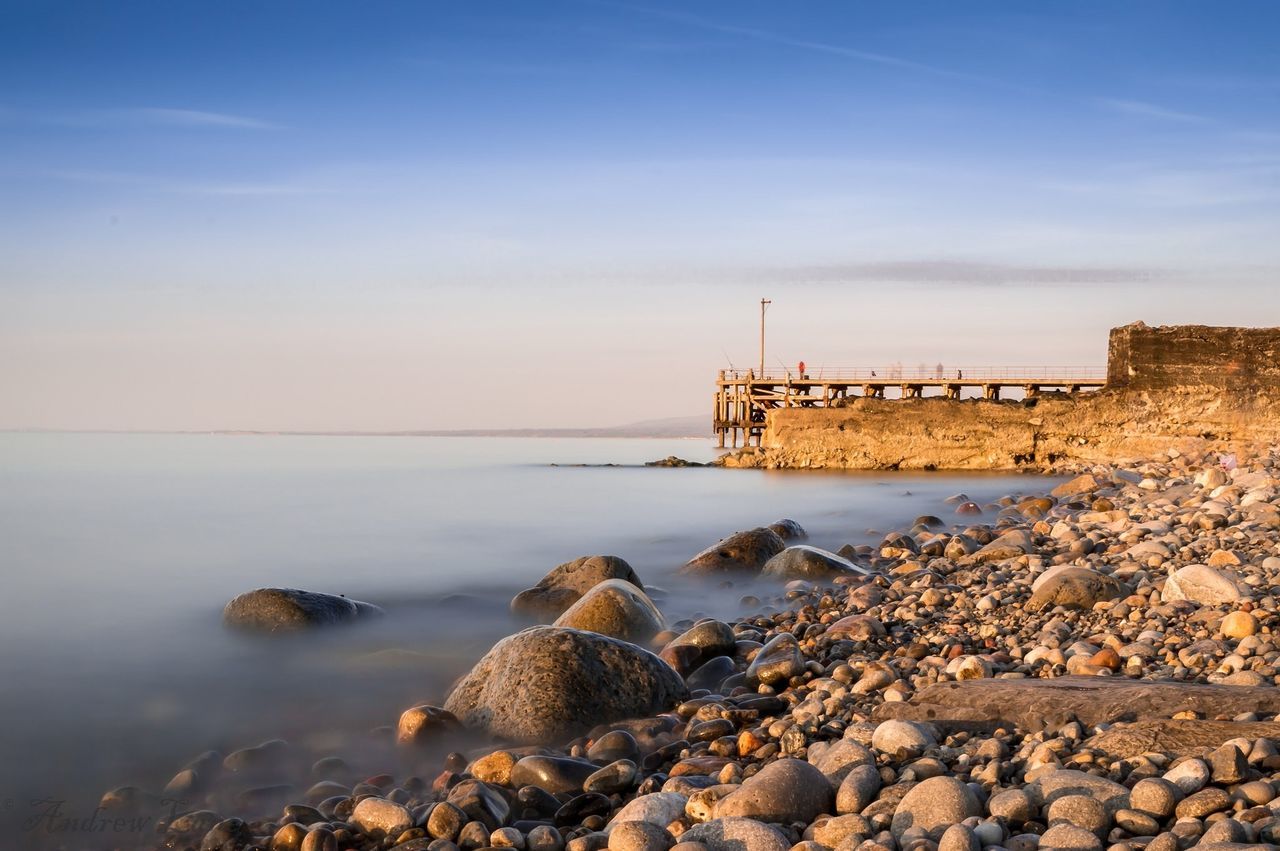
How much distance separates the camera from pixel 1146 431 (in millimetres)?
21406

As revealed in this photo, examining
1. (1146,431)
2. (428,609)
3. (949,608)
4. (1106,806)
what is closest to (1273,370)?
(1146,431)

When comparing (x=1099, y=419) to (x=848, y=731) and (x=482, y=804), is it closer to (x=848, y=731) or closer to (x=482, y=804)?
(x=848, y=731)

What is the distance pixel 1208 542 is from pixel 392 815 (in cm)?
613

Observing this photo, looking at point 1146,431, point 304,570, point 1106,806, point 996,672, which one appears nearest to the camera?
point 1106,806

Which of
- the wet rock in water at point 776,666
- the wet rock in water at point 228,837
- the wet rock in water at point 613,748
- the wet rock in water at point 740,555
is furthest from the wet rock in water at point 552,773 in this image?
the wet rock in water at point 740,555

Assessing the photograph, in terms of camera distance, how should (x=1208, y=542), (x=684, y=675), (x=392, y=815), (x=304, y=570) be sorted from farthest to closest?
(x=304, y=570)
(x=1208, y=542)
(x=684, y=675)
(x=392, y=815)

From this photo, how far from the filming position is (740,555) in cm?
899

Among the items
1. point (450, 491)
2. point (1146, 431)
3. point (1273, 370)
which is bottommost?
point (450, 491)

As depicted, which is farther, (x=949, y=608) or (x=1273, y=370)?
(x=1273, y=370)

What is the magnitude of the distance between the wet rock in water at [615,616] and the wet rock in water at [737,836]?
3.13m

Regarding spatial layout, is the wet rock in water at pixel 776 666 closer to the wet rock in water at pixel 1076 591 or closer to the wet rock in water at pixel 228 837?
the wet rock in water at pixel 1076 591

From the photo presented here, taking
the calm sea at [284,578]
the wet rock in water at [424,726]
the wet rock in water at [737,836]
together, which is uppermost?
the wet rock in water at [737,836]

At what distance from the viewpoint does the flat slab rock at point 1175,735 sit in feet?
9.98

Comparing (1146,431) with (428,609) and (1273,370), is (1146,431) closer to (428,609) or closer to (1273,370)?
(1273,370)
